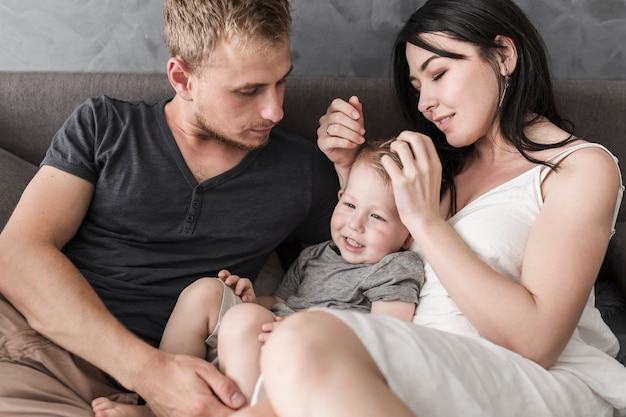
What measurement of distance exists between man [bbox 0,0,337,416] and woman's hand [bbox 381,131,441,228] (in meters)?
0.32

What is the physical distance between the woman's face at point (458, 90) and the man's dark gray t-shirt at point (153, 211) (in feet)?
1.36

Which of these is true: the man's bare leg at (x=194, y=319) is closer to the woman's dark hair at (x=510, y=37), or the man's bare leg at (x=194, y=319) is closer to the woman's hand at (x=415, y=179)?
the woman's hand at (x=415, y=179)

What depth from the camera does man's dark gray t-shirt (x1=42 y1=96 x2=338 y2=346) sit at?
164 centimetres

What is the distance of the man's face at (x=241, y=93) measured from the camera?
154 centimetres

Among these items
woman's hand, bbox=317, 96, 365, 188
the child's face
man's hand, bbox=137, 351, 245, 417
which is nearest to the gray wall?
woman's hand, bbox=317, 96, 365, 188

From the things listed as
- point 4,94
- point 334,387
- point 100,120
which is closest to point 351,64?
point 100,120

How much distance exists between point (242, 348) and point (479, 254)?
0.52m

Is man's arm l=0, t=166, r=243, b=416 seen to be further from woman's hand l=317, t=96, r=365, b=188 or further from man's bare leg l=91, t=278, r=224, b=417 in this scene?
woman's hand l=317, t=96, r=365, b=188

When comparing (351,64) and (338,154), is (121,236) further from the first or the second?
(351,64)

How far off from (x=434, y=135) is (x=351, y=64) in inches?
16.7

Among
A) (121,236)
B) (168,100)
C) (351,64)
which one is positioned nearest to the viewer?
(121,236)

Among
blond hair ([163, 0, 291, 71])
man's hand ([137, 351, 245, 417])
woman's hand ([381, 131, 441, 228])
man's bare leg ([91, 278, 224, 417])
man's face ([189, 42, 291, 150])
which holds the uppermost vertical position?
blond hair ([163, 0, 291, 71])

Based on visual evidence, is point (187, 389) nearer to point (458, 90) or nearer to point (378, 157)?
point (378, 157)

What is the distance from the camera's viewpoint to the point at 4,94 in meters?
1.97
